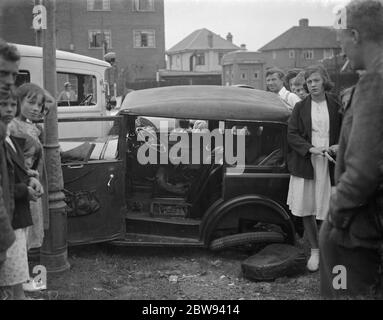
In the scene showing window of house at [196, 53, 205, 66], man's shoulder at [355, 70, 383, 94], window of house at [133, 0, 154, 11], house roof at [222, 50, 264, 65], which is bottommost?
man's shoulder at [355, 70, 383, 94]

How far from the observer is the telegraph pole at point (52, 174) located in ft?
15.0

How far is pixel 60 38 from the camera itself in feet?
125

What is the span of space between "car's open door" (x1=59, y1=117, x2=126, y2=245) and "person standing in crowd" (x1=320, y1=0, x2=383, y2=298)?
2.76 metres

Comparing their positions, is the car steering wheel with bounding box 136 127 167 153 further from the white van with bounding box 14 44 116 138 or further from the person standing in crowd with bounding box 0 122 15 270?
the person standing in crowd with bounding box 0 122 15 270

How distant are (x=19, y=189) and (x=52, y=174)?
4.65 ft

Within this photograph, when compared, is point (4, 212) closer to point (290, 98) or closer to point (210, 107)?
point (210, 107)

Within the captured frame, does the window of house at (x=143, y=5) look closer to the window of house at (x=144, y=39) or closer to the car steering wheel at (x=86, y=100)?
the window of house at (x=144, y=39)

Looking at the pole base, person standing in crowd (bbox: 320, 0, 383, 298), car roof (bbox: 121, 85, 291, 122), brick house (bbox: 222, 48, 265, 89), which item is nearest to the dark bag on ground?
the pole base

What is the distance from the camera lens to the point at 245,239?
16.6 feet

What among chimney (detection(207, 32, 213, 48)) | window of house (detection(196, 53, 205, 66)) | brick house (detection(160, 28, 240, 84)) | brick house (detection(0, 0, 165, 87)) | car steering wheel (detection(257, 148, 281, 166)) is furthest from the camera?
chimney (detection(207, 32, 213, 48))

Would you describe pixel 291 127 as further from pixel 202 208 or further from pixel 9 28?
pixel 9 28

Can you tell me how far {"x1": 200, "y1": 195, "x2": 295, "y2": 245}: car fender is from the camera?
5051 millimetres

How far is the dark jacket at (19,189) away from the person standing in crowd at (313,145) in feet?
8.64

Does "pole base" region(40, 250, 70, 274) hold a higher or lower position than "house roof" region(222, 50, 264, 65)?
lower
